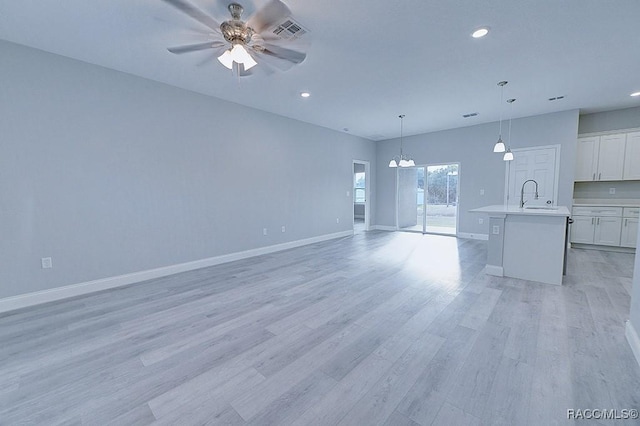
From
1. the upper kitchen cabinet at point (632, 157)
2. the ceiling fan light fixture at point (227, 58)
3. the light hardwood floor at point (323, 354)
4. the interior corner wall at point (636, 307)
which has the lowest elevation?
the light hardwood floor at point (323, 354)

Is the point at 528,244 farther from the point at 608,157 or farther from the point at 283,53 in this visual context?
the point at 283,53

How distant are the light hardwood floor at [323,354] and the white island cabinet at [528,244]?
0.25 meters

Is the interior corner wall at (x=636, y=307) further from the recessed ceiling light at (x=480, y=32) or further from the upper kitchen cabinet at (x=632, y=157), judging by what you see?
the upper kitchen cabinet at (x=632, y=157)

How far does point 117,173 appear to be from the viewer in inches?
135

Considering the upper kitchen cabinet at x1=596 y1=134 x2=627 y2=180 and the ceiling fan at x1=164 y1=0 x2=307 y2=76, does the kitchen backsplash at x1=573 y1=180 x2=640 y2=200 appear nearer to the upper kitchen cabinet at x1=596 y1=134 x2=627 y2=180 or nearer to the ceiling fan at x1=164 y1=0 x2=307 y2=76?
the upper kitchen cabinet at x1=596 y1=134 x2=627 y2=180

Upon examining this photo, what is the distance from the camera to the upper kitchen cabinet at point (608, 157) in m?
5.07

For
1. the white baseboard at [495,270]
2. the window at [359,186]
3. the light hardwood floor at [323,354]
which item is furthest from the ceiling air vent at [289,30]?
the window at [359,186]

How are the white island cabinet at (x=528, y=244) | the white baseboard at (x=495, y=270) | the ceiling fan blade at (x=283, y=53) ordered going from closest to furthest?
the ceiling fan blade at (x=283, y=53)
the white island cabinet at (x=528, y=244)
the white baseboard at (x=495, y=270)

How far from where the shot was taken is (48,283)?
301cm

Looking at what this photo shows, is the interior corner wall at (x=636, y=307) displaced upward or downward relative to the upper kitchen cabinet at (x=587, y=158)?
downward

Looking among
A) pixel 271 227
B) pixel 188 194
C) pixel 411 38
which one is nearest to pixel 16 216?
pixel 188 194

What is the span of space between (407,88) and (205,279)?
435 cm

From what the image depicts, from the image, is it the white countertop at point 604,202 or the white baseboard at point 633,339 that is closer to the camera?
the white baseboard at point 633,339

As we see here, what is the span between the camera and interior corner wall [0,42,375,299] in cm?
283
